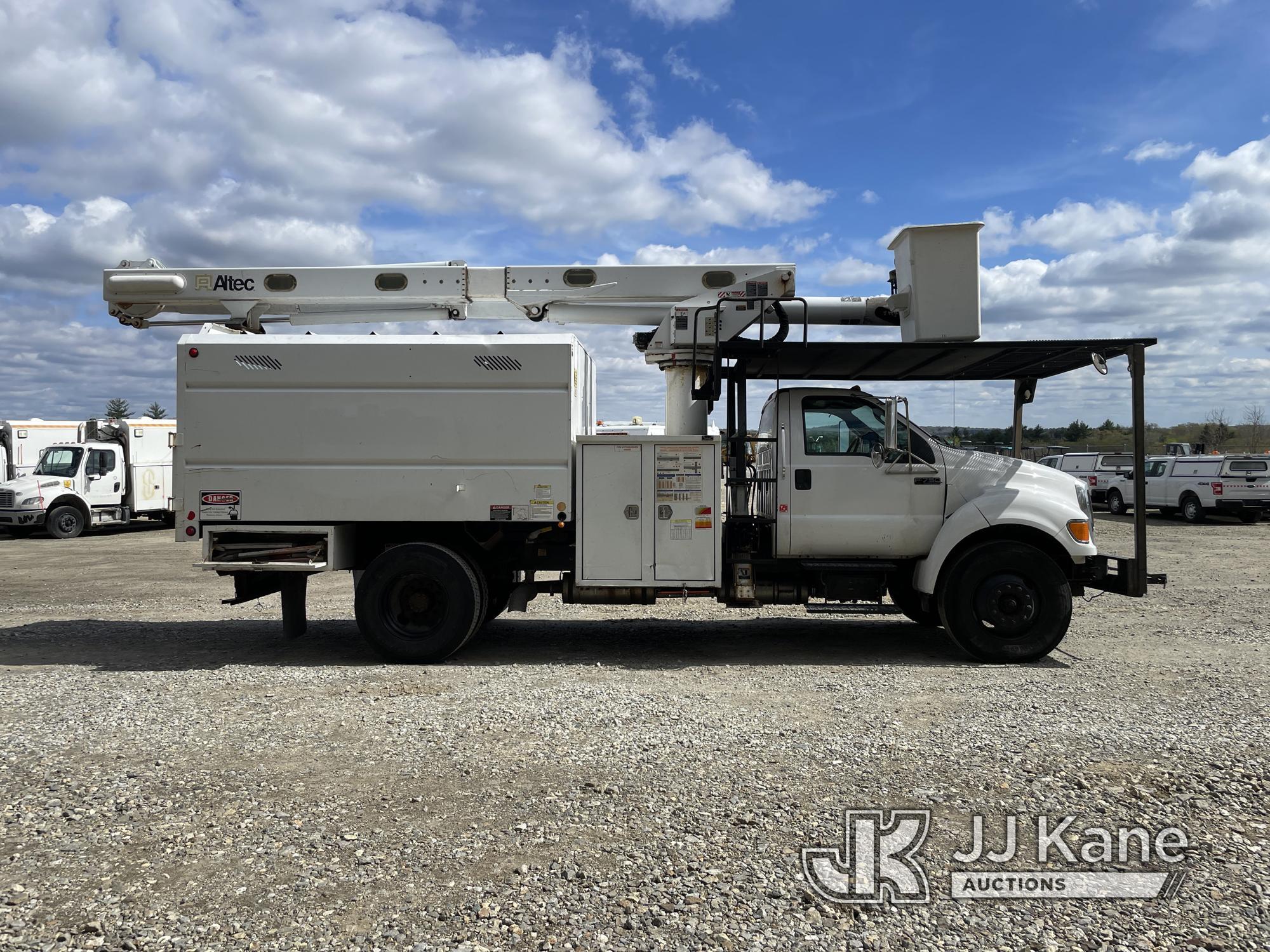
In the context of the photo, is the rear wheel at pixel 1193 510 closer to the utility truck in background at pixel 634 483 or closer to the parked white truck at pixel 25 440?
the utility truck in background at pixel 634 483

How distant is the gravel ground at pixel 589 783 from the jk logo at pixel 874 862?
0.26 feet

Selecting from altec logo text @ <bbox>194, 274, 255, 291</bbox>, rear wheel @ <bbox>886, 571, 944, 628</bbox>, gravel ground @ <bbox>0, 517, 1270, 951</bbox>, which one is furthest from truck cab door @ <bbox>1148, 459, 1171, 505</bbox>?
altec logo text @ <bbox>194, 274, 255, 291</bbox>

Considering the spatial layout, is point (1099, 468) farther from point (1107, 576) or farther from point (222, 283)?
point (222, 283)

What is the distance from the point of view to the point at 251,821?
4.21 meters

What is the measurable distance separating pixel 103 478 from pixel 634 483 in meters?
20.7

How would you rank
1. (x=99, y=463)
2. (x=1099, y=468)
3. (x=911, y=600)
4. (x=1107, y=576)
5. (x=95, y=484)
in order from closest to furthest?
(x=1107, y=576), (x=911, y=600), (x=95, y=484), (x=99, y=463), (x=1099, y=468)

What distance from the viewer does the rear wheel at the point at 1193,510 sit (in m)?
24.6

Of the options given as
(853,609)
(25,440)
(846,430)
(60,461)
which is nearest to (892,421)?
(846,430)

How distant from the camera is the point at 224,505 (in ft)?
25.6

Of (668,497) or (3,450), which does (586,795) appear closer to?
(668,497)

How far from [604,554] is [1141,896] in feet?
16.3

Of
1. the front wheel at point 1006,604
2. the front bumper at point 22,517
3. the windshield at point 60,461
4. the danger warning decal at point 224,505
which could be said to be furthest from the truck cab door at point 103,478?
the front wheel at point 1006,604

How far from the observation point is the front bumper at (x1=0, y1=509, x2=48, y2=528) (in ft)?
72.7

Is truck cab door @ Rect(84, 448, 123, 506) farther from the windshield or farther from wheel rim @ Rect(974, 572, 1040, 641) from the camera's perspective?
wheel rim @ Rect(974, 572, 1040, 641)
